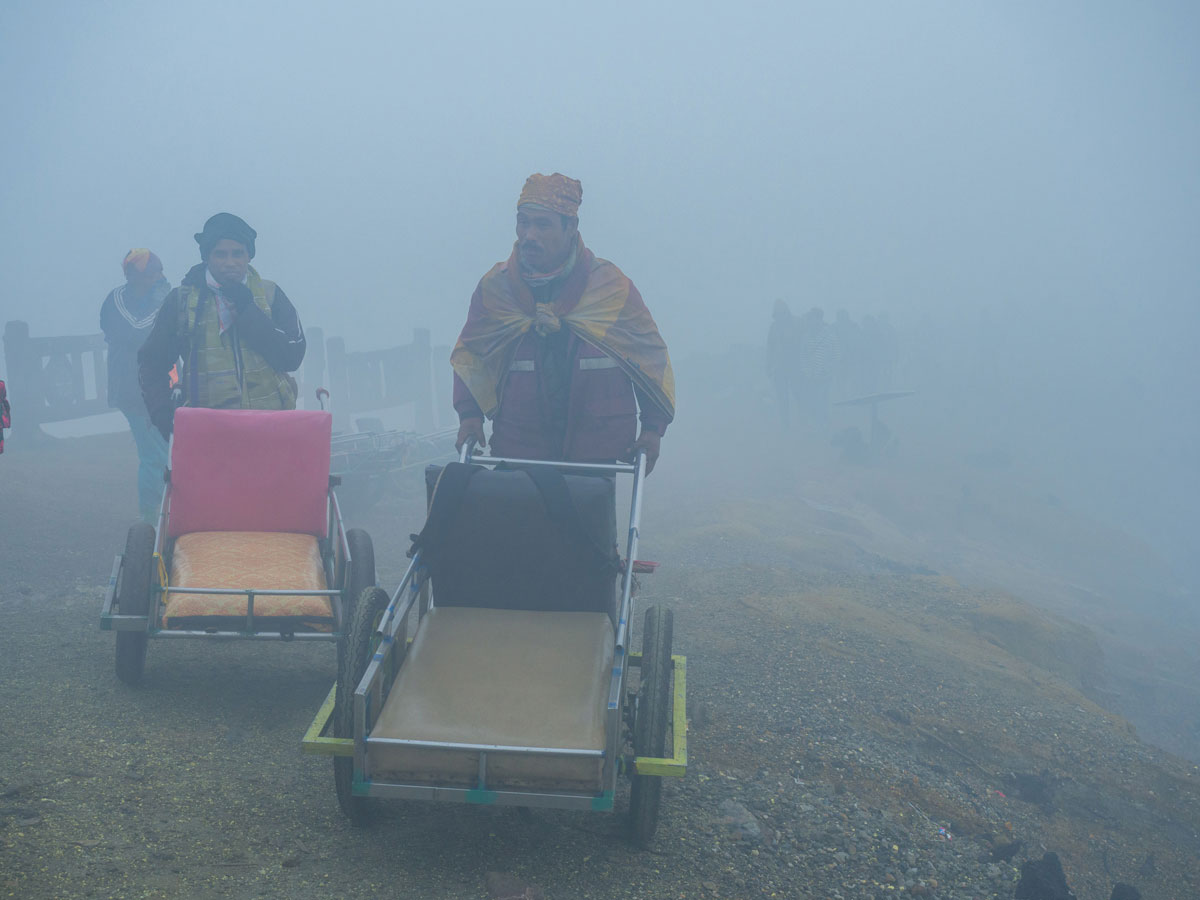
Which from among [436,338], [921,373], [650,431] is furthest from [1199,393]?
[650,431]

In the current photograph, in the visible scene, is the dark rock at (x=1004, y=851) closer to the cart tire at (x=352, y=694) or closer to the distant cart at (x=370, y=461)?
the cart tire at (x=352, y=694)

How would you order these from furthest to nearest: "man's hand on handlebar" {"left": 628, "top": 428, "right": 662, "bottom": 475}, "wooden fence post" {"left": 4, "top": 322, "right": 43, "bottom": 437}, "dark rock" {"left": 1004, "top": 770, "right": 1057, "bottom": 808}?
"wooden fence post" {"left": 4, "top": 322, "right": 43, "bottom": 437}
"dark rock" {"left": 1004, "top": 770, "right": 1057, "bottom": 808}
"man's hand on handlebar" {"left": 628, "top": 428, "right": 662, "bottom": 475}

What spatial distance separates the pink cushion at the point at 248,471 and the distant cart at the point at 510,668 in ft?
4.11

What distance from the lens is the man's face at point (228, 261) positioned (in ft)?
18.3

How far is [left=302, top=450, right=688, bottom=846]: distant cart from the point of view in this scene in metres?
2.99

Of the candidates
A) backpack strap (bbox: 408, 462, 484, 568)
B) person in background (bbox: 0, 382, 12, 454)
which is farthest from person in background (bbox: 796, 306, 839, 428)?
person in background (bbox: 0, 382, 12, 454)

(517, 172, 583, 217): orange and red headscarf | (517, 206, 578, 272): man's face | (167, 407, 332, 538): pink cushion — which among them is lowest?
(167, 407, 332, 538): pink cushion

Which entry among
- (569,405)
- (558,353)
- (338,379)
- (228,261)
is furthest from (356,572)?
(338,379)

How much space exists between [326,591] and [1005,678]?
5560 millimetres

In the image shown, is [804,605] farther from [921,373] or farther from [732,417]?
[921,373]

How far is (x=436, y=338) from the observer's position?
183ft

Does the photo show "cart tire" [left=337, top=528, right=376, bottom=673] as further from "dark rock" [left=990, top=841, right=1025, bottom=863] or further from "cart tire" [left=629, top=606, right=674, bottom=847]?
"dark rock" [left=990, top=841, right=1025, bottom=863]

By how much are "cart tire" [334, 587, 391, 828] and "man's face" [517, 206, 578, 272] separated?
1.98 meters

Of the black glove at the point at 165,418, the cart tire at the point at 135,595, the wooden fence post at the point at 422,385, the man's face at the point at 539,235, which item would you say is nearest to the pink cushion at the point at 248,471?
the cart tire at the point at 135,595
